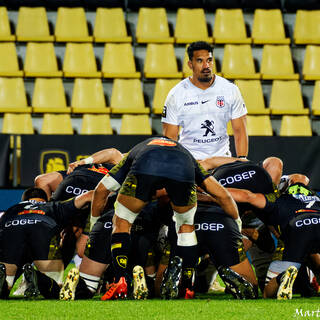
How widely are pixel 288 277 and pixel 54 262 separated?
69.5 inches

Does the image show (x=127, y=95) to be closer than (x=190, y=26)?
Yes

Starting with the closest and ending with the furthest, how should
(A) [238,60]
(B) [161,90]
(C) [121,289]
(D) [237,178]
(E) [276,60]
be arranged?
1. (C) [121,289]
2. (D) [237,178]
3. (B) [161,90]
4. (A) [238,60]
5. (E) [276,60]

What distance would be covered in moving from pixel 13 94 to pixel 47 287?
20.4 ft

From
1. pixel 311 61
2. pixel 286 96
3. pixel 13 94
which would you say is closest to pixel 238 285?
pixel 286 96

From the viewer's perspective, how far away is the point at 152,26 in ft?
38.4

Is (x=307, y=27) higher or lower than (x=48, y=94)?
higher

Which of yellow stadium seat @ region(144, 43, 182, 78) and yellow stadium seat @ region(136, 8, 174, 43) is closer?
yellow stadium seat @ region(144, 43, 182, 78)

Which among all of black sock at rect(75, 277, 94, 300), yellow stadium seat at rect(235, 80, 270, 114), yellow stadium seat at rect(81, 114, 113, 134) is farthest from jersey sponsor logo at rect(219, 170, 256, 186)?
yellow stadium seat at rect(235, 80, 270, 114)

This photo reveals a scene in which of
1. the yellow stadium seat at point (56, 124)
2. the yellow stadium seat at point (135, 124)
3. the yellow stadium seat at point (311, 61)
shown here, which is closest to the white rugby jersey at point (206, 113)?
the yellow stadium seat at point (135, 124)

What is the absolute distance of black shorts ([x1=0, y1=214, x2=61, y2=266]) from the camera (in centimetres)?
521

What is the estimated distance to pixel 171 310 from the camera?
14.1ft

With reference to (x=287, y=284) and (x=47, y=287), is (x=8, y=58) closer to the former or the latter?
(x=47, y=287)

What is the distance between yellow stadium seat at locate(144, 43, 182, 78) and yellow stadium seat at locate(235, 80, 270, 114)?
116 centimetres

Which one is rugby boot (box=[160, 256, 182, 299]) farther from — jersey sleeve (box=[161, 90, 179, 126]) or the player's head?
the player's head
